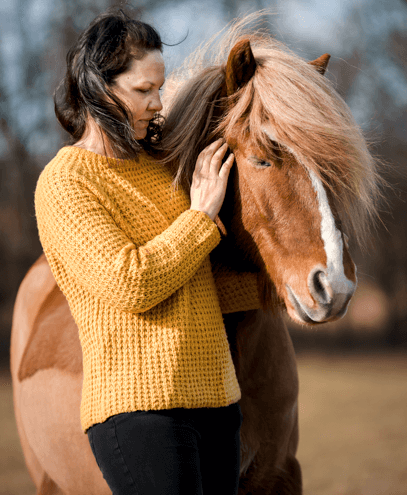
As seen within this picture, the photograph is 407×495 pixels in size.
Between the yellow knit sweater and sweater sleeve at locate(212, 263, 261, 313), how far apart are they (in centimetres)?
22

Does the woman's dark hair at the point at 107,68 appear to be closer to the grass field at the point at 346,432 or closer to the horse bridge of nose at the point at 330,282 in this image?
the horse bridge of nose at the point at 330,282

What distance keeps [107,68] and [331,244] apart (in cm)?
72

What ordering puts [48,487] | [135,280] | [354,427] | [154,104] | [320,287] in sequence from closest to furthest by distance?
[135,280], [320,287], [154,104], [48,487], [354,427]

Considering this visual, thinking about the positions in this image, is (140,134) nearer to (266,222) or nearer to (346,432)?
(266,222)

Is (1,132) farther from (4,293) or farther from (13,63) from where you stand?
(4,293)

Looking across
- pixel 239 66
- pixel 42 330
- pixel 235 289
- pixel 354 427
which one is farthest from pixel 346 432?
pixel 239 66

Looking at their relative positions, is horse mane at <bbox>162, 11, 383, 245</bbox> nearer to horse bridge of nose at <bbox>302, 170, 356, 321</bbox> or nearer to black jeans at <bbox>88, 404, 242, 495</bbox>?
horse bridge of nose at <bbox>302, 170, 356, 321</bbox>

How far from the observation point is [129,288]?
1056mm

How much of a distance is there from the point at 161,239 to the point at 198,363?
320 millimetres

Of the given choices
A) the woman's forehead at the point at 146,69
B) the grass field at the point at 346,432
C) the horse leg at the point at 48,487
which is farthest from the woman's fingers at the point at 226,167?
the grass field at the point at 346,432

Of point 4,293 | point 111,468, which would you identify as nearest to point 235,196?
point 111,468

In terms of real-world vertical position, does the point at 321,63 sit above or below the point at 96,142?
above

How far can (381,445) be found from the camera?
402cm

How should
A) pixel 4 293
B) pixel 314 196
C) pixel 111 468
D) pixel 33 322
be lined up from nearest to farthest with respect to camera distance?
1. pixel 111 468
2. pixel 314 196
3. pixel 33 322
4. pixel 4 293
